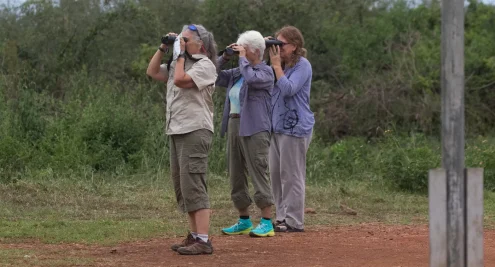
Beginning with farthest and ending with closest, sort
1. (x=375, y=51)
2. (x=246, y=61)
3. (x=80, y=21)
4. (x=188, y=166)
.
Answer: (x=375, y=51), (x=80, y=21), (x=246, y=61), (x=188, y=166)

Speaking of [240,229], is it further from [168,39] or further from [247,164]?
[168,39]

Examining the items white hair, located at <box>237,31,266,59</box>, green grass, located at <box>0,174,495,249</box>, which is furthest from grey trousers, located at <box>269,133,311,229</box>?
white hair, located at <box>237,31,266,59</box>

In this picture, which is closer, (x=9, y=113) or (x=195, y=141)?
(x=195, y=141)

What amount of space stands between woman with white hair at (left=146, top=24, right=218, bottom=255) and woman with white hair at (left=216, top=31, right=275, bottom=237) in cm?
85

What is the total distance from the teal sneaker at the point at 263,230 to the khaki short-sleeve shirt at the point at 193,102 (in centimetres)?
144

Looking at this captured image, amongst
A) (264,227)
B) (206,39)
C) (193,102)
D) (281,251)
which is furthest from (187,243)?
(206,39)

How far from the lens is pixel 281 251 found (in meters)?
7.47

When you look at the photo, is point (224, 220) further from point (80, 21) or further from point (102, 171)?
point (80, 21)

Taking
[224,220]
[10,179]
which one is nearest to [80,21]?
[10,179]

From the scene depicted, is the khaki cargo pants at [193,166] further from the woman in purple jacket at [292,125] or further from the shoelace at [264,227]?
the woman in purple jacket at [292,125]

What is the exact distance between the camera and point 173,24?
2336 centimetres

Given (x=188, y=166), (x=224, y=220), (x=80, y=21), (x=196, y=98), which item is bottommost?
(x=224, y=220)

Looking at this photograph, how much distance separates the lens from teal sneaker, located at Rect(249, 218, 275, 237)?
8.27 m

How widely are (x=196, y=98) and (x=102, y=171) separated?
246 inches
